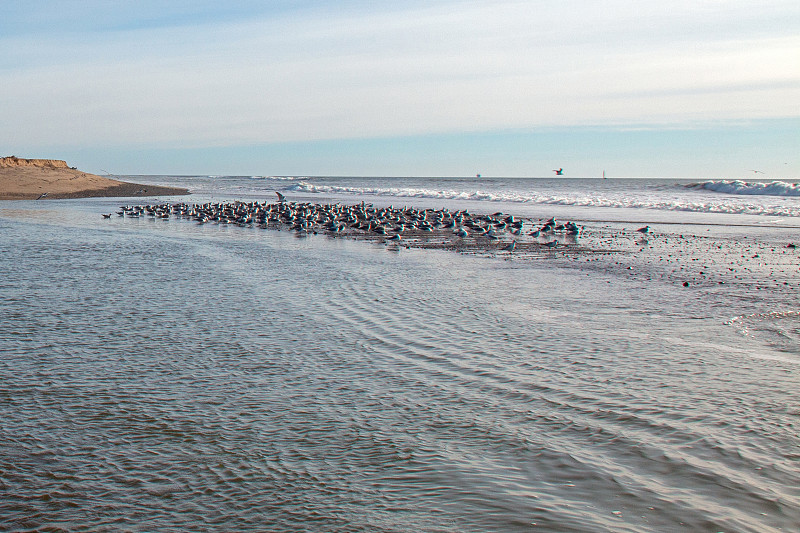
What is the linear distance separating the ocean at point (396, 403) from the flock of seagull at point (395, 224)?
9045mm

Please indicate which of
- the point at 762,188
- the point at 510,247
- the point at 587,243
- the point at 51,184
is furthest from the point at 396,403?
the point at 51,184

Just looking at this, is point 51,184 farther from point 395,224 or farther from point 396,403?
point 396,403

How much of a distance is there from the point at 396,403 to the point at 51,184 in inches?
2125

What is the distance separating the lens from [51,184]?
51719 millimetres

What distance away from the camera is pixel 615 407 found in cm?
550

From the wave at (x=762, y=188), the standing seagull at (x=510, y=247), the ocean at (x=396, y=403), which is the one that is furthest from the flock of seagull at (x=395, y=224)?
the wave at (x=762, y=188)

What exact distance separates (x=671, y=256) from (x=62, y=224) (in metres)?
21.2

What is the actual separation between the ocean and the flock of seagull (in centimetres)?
904

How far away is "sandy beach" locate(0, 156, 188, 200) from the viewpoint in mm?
48844

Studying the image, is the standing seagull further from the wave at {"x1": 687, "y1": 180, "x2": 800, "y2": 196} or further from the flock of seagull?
the wave at {"x1": 687, "y1": 180, "x2": 800, "y2": 196}

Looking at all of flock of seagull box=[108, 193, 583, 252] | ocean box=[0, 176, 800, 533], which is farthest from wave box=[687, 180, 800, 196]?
ocean box=[0, 176, 800, 533]

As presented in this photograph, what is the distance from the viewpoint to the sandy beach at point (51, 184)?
4884 centimetres

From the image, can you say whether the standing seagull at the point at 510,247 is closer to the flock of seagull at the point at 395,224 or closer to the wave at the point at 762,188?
the flock of seagull at the point at 395,224

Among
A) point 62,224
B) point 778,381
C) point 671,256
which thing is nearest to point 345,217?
point 62,224
